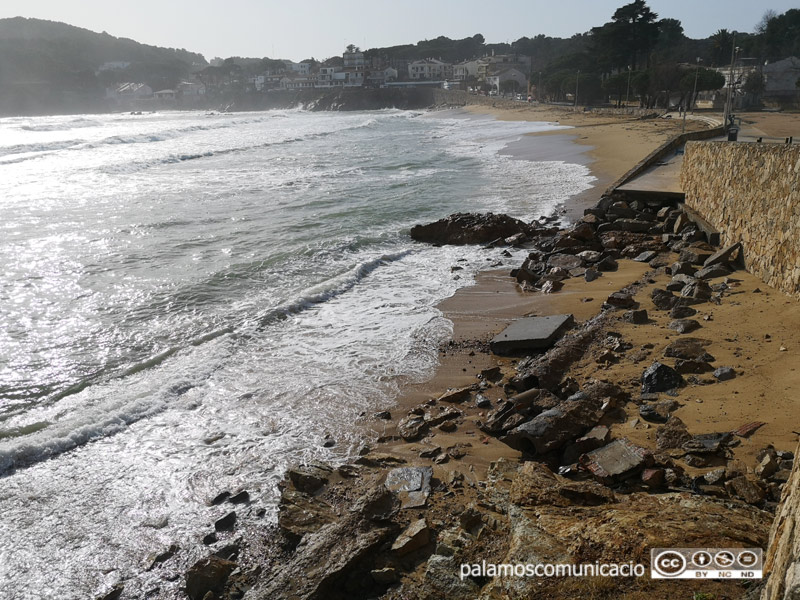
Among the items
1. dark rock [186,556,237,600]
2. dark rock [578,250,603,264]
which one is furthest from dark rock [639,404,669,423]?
dark rock [578,250,603,264]

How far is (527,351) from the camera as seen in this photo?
8.28 meters

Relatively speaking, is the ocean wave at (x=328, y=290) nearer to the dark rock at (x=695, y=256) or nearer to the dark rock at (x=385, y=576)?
the dark rock at (x=695, y=256)

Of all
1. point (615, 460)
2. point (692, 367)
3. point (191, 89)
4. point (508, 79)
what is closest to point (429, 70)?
point (508, 79)

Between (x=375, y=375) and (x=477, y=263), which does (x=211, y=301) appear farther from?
(x=477, y=263)

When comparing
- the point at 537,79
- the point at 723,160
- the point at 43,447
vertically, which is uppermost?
the point at 537,79

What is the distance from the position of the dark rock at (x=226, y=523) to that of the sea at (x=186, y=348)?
0.07 metres

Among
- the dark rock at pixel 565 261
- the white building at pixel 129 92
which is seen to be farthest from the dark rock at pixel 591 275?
the white building at pixel 129 92

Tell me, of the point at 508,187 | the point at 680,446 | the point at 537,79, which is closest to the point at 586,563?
the point at 680,446

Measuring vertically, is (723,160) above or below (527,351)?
above

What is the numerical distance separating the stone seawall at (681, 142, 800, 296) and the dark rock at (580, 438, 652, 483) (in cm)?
430

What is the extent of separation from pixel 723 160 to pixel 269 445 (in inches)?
400

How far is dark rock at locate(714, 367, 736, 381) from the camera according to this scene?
613 cm

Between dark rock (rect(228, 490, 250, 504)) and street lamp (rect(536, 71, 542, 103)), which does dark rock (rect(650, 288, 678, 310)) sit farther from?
street lamp (rect(536, 71, 542, 103))

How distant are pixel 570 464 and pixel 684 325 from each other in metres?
3.40
